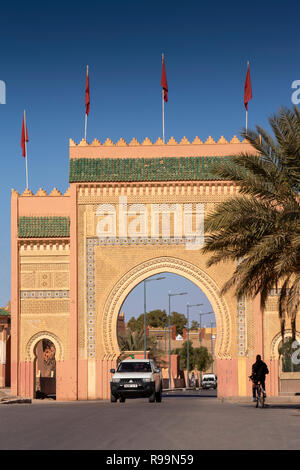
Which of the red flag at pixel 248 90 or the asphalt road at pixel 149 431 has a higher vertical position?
the red flag at pixel 248 90

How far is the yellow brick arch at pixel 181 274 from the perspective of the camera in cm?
3050

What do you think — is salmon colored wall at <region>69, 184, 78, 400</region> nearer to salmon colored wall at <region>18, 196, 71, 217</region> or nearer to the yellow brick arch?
salmon colored wall at <region>18, 196, 71, 217</region>

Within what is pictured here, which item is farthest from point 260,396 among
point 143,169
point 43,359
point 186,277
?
point 43,359

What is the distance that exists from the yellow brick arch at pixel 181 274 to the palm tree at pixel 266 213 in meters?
9.44

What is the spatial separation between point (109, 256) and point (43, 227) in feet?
8.89

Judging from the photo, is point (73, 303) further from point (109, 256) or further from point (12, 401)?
point (12, 401)

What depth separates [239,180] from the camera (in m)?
20.8

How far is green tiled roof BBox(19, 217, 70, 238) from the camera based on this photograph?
31.2 m

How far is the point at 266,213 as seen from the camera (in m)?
19.8

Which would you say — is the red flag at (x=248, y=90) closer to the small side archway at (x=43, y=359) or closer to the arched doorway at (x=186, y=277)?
the arched doorway at (x=186, y=277)

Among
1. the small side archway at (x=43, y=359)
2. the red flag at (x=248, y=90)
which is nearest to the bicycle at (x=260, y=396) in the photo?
the small side archway at (x=43, y=359)

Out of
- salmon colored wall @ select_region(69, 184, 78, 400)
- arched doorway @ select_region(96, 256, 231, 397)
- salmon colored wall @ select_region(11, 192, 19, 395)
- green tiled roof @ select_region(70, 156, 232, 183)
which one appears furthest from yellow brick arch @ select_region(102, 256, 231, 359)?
salmon colored wall @ select_region(11, 192, 19, 395)

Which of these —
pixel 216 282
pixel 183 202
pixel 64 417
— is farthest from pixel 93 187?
pixel 64 417

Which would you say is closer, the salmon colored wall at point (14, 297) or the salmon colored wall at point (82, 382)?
the salmon colored wall at point (82, 382)
